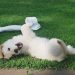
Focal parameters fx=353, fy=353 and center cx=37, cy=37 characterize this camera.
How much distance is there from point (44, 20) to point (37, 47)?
1.86 metres

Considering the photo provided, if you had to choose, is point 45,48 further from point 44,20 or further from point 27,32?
point 44,20

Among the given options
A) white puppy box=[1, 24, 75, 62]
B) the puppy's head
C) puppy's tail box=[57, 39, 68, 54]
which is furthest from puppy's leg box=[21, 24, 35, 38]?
puppy's tail box=[57, 39, 68, 54]

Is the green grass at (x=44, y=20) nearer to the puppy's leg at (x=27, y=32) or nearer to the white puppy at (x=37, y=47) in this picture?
the white puppy at (x=37, y=47)

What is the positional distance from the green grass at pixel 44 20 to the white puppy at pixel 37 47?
0.26 feet

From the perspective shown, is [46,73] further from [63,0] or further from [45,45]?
[63,0]

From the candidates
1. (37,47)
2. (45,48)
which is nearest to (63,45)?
(45,48)

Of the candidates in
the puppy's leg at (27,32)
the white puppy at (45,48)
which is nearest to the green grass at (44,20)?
the white puppy at (45,48)

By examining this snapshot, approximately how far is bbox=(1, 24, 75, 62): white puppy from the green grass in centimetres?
8

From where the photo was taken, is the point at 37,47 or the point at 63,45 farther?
the point at 37,47

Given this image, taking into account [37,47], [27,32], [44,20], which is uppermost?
[27,32]

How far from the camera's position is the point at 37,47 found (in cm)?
460

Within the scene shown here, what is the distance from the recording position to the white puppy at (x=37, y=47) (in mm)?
4418

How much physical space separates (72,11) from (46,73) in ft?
9.70

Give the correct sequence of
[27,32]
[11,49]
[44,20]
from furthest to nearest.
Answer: [44,20] < [27,32] < [11,49]
